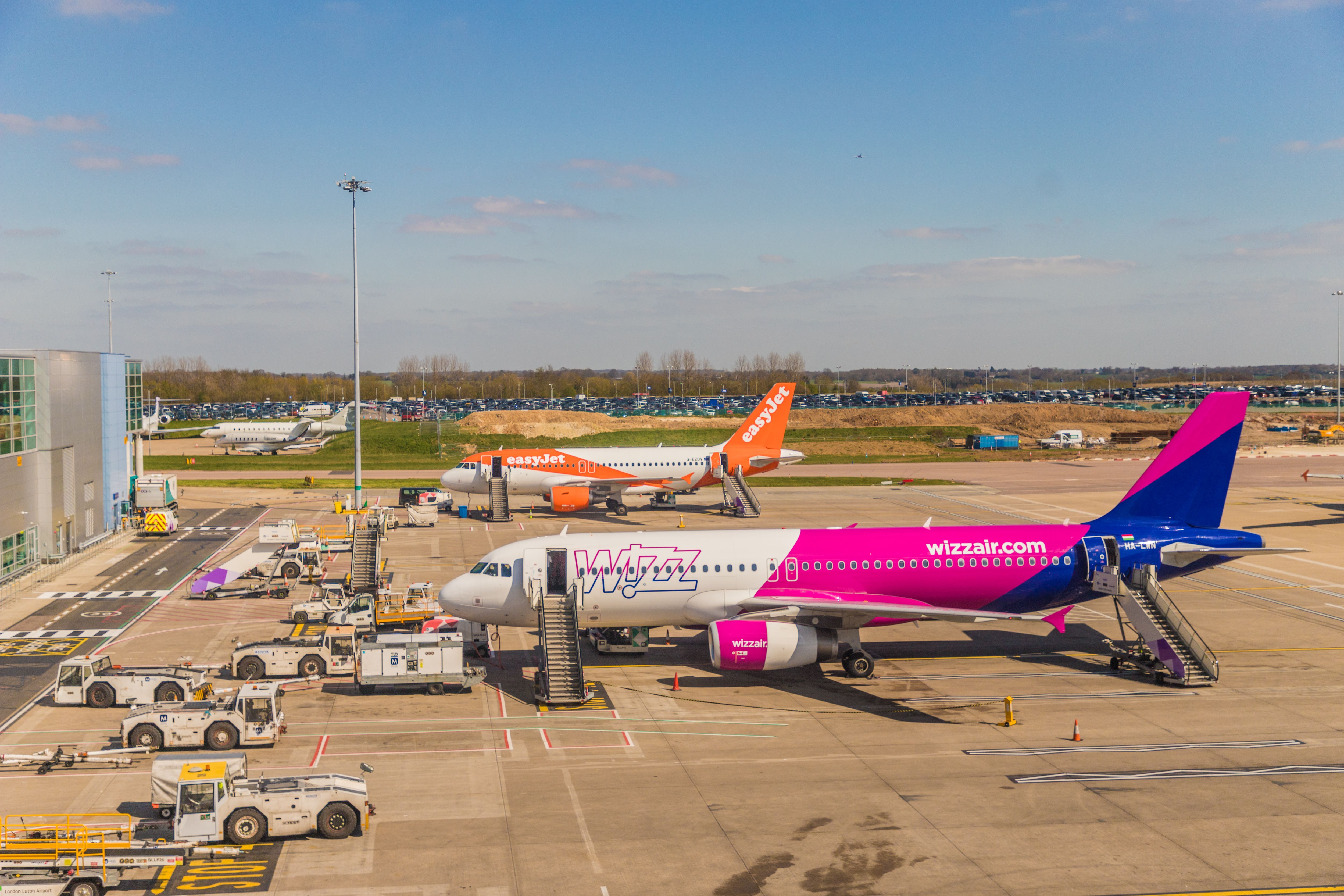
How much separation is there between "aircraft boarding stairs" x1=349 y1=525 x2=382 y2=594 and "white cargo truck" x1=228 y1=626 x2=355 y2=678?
12.3 meters

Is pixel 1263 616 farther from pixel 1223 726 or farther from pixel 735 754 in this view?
pixel 735 754

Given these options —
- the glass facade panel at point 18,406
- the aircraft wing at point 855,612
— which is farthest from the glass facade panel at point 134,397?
the aircraft wing at point 855,612

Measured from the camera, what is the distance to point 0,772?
26.2 m

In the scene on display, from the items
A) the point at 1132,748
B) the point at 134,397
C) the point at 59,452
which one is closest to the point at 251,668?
the point at 1132,748

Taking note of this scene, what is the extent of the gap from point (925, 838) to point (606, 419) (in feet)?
491

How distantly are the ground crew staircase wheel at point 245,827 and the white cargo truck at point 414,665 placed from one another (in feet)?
37.2

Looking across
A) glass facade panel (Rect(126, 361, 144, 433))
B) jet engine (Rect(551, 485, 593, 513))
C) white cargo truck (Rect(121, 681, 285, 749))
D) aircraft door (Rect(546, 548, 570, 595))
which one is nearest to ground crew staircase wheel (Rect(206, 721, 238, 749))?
white cargo truck (Rect(121, 681, 285, 749))

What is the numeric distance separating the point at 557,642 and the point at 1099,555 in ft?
68.1

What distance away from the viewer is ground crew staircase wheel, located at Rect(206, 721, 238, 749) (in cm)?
2783

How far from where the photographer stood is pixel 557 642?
111ft

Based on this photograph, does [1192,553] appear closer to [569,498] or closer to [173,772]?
[173,772]

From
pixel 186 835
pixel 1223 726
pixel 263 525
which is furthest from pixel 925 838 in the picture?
pixel 263 525

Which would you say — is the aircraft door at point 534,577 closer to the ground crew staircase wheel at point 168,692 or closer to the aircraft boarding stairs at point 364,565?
the ground crew staircase wheel at point 168,692

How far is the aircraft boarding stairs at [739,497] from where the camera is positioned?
74688 millimetres
